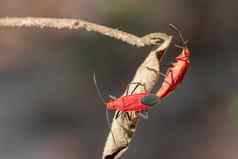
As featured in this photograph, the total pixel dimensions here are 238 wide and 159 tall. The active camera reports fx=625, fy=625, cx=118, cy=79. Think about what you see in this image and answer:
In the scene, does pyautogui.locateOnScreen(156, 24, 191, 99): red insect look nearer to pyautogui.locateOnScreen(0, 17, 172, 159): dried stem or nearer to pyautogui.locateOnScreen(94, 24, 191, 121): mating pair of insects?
pyautogui.locateOnScreen(94, 24, 191, 121): mating pair of insects

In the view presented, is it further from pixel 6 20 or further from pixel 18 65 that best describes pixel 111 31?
pixel 18 65

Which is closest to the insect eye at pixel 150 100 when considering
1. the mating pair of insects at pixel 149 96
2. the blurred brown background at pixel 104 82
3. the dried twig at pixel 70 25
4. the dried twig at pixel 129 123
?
the mating pair of insects at pixel 149 96

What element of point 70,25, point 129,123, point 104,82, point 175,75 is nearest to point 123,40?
point 70,25

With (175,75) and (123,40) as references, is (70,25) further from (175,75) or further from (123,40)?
(175,75)

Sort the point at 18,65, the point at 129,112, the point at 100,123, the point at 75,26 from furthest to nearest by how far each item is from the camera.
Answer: the point at 18,65 → the point at 100,123 → the point at 129,112 → the point at 75,26

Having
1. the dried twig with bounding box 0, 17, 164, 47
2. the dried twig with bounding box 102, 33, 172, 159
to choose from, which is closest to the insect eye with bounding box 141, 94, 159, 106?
the dried twig with bounding box 102, 33, 172, 159

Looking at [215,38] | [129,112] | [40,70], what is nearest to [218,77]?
[215,38]
